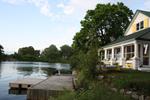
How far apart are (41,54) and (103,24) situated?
122 meters

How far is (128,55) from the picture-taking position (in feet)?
85.7

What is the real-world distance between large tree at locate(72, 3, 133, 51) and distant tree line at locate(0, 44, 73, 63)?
94.5 metres

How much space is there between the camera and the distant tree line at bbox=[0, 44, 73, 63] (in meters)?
→ 147

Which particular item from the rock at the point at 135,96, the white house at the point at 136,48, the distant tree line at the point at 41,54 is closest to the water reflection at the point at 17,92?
the white house at the point at 136,48

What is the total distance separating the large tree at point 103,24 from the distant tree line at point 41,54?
310 feet

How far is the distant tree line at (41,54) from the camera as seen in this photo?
147 meters

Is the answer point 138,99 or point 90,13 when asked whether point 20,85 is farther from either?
point 90,13

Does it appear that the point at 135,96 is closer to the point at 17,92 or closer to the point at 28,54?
the point at 17,92

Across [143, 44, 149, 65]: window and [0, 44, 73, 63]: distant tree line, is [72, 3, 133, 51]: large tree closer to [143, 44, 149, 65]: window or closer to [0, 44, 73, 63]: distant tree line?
[143, 44, 149, 65]: window

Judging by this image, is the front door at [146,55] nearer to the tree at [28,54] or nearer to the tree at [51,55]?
the tree at [51,55]

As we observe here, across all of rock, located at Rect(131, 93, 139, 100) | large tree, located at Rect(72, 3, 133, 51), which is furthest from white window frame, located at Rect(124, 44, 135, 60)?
large tree, located at Rect(72, 3, 133, 51)

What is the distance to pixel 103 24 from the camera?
4509 centimetres

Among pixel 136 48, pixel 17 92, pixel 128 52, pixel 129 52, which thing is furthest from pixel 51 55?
pixel 136 48

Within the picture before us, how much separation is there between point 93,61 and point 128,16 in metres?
31.6
